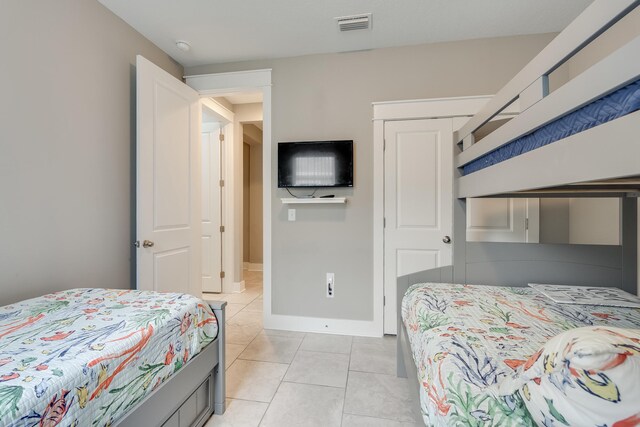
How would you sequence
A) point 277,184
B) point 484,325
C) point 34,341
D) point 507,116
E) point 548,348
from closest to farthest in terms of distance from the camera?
point 548,348
point 34,341
point 484,325
point 507,116
point 277,184

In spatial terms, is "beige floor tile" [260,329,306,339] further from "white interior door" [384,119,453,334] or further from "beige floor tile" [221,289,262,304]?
"beige floor tile" [221,289,262,304]

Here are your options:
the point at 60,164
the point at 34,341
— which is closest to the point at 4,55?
the point at 60,164

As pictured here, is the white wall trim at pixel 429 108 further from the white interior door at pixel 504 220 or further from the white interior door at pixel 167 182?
the white interior door at pixel 167 182

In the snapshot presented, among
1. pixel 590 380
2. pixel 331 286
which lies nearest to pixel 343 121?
pixel 331 286

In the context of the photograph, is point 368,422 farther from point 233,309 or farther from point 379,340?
point 233,309

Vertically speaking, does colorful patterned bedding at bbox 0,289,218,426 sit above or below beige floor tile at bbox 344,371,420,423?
above

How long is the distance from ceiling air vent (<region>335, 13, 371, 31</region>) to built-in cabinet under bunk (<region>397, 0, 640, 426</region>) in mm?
1099

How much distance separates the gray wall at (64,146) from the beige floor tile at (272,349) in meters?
1.10

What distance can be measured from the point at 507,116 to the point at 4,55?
3.23 metres

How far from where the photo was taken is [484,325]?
1.16 meters

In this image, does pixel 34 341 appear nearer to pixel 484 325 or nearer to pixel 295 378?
pixel 295 378

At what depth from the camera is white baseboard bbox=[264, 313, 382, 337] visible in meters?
2.58

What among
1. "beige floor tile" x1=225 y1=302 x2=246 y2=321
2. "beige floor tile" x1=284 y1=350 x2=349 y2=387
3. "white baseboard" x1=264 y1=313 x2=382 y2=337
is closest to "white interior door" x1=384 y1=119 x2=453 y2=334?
"white baseboard" x1=264 y1=313 x2=382 y2=337

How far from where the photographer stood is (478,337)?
1.04m
